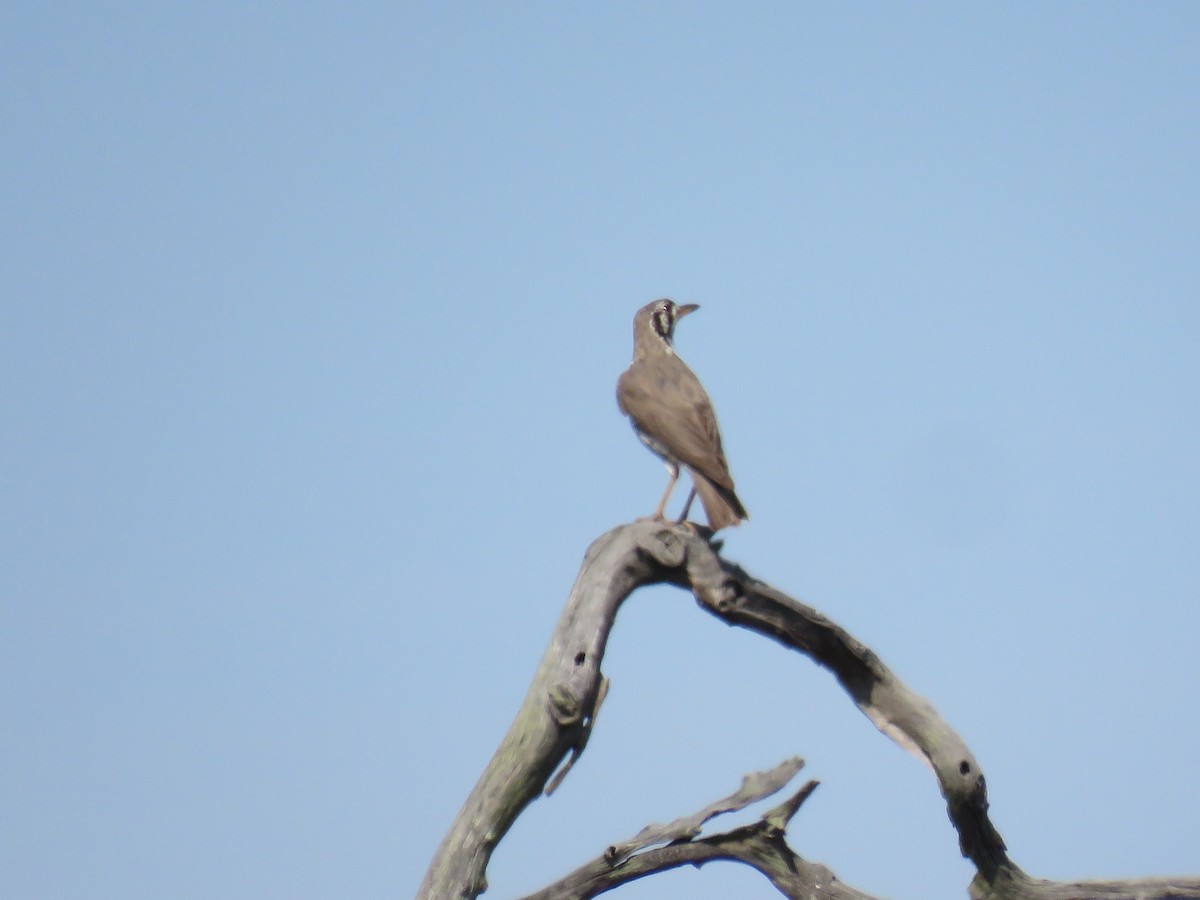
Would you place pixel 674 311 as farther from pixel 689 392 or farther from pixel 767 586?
pixel 767 586

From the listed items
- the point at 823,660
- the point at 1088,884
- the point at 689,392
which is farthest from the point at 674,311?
the point at 1088,884

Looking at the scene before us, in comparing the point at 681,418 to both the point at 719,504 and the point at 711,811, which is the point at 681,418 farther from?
the point at 711,811

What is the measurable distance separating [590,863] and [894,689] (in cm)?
152

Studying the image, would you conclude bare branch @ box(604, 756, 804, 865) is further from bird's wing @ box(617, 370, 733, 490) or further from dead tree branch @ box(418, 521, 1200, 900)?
bird's wing @ box(617, 370, 733, 490)

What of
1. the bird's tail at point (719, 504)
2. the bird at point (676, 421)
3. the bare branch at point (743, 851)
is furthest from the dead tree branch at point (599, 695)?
the bird at point (676, 421)

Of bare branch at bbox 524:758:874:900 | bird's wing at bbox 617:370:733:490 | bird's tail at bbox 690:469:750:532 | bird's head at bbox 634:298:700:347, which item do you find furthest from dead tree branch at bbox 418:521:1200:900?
bird's head at bbox 634:298:700:347

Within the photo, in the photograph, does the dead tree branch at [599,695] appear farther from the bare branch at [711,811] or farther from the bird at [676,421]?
the bird at [676,421]

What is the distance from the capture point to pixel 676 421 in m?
7.35

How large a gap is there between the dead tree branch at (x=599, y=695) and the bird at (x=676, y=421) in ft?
1.87

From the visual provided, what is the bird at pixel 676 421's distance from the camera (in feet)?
22.6

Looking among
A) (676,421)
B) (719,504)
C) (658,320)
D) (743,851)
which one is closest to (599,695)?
(743,851)

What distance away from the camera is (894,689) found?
6.41 m

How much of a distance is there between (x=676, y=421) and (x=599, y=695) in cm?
232

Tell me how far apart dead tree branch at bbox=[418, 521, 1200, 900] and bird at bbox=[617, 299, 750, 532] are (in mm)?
571
